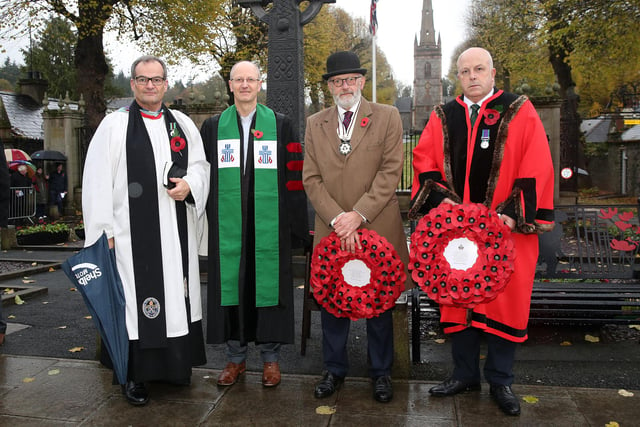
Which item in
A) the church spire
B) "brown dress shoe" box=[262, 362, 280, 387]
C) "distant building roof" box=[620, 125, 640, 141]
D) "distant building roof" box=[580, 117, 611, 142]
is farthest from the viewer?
the church spire

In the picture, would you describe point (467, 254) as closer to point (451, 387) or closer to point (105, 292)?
point (451, 387)

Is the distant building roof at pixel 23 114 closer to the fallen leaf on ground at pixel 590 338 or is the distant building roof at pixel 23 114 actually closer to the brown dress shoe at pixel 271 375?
the brown dress shoe at pixel 271 375

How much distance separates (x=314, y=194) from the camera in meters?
3.94

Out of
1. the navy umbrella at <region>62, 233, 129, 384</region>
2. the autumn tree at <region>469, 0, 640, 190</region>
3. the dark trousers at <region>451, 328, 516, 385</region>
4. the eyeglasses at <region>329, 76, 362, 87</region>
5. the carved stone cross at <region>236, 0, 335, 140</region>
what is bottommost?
the dark trousers at <region>451, 328, 516, 385</region>

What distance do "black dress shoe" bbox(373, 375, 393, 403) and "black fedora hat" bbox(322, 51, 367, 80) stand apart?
2067mm

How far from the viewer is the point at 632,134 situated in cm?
2578

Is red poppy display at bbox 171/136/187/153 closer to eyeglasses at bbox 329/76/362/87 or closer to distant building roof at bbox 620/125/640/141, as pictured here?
eyeglasses at bbox 329/76/362/87

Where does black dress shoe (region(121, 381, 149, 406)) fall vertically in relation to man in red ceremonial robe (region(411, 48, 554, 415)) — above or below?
below

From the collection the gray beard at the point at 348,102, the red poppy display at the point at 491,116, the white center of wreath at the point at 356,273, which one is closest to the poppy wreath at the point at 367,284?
the white center of wreath at the point at 356,273

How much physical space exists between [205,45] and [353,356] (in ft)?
69.9

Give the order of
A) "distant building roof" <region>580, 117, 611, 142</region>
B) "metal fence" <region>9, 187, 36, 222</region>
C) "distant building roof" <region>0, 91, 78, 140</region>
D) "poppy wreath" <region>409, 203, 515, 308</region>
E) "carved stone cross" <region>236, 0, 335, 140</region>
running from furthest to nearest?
"distant building roof" <region>580, 117, 611, 142</region> → "distant building roof" <region>0, 91, 78, 140</region> → "metal fence" <region>9, 187, 36, 222</region> → "carved stone cross" <region>236, 0, 335, 140</region> → "poppy wreath" <region>409, 203, 515, 308</region>

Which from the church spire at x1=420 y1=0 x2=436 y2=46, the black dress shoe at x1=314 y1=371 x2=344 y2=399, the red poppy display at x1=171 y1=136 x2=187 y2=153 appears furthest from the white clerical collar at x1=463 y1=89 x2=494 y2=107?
the church spire at x1=420 y1=0 x2=436 y2=46

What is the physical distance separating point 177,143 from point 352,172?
121 centimetres

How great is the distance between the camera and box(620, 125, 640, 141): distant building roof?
2508 centimetres
